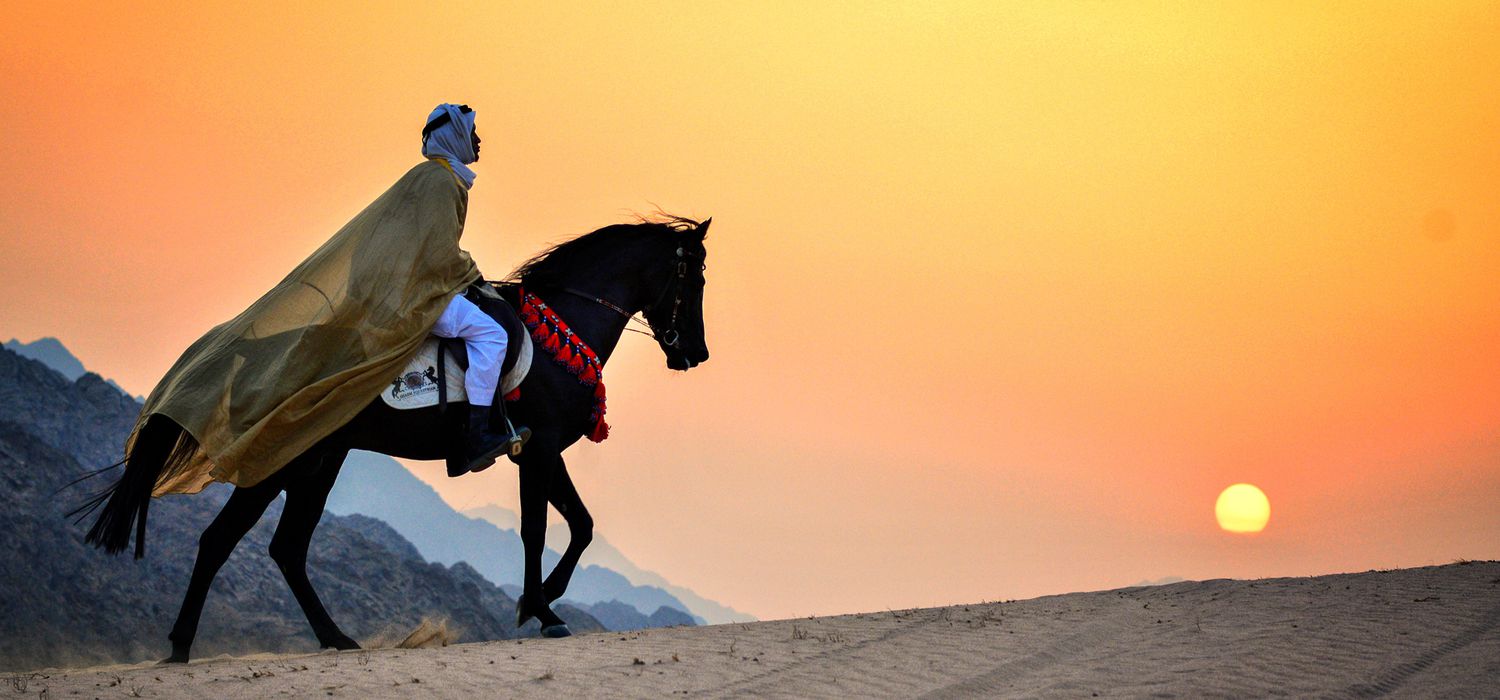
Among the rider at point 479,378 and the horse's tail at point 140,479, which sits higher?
the rider at point 479,378

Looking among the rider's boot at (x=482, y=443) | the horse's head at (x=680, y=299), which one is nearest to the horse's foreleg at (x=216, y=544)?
the rider's boot at (x=482, y=443)

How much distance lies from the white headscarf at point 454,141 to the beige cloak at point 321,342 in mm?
125

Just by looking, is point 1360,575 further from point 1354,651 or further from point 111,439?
point 111,439

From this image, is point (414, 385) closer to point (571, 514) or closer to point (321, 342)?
point (321, 342)

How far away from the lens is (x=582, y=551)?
38.9ft

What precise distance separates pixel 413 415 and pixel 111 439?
191 feet

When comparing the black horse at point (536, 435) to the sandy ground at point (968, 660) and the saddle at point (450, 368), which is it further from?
the sandy ground at point (968, 660)

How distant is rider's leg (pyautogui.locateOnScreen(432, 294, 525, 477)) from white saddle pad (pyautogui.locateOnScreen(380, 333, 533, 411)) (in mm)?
95

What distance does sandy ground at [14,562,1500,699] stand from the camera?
8.88 meters

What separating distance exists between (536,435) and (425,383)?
95cm

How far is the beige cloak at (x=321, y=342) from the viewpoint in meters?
10.2

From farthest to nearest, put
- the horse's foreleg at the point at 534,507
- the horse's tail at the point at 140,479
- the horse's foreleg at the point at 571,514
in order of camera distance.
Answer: the horse's foreleg at the point at 571,514 < the horse's foreleg at the point at 534,507 < the horse's tail at the point at 140,479

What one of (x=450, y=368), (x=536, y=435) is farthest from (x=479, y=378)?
(x=536, y=435)

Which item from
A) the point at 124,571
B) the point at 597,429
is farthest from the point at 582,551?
the point at 124,571
